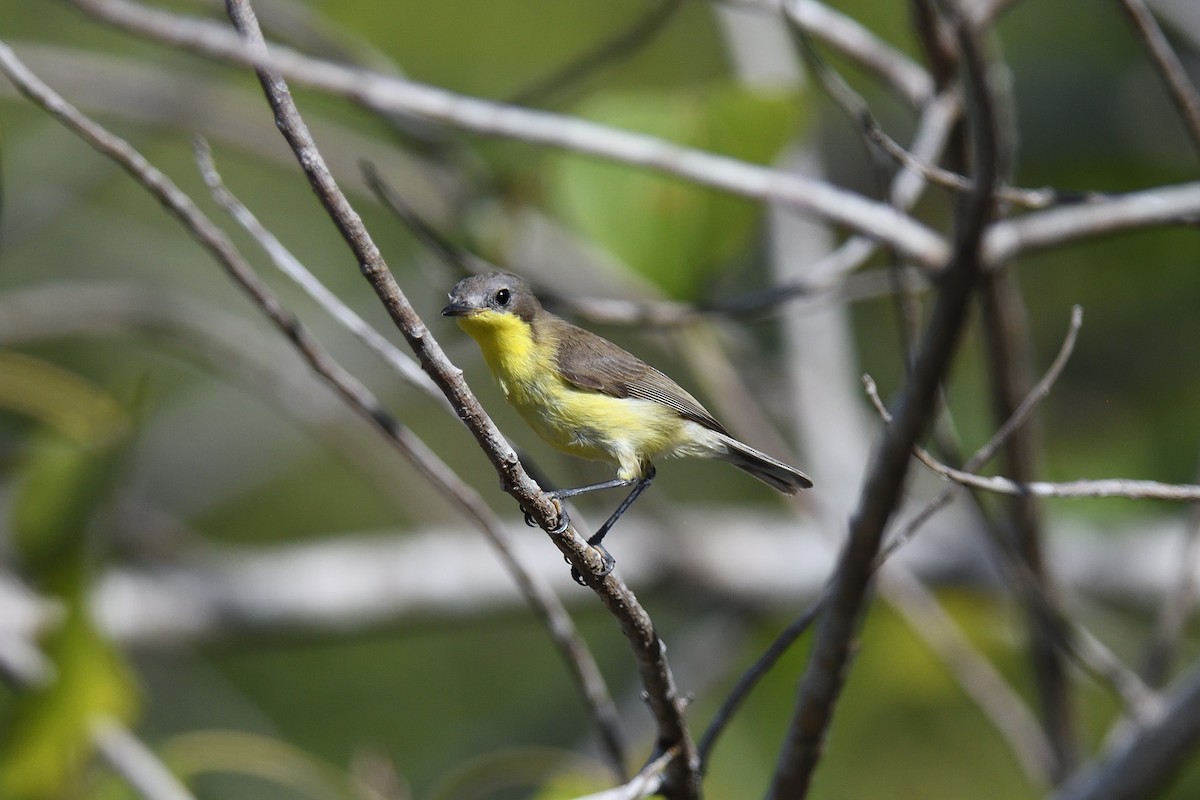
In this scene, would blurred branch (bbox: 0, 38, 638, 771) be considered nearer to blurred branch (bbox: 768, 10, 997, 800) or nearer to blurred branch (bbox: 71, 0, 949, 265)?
blurred branch (bbox: 768, 10, 997, 800)

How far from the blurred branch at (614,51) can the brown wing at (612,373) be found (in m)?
0.86

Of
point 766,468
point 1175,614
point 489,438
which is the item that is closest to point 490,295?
point 766,468

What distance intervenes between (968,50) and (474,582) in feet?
12.5

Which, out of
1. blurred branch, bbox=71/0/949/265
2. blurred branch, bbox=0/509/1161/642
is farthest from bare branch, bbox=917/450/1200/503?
blurred branch, bbox=0/509/1161/642

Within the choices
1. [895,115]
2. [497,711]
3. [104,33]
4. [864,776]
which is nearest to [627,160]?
[864,776]

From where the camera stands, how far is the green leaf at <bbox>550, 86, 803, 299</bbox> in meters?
3.61

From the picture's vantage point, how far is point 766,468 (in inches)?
122

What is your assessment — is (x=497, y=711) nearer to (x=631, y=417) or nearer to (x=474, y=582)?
(x=474, y=582)

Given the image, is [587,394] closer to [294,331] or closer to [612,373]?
[612,373]

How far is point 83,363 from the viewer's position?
856cm

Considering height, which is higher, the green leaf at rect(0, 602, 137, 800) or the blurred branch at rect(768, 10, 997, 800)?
the green leaf at rect(0, 602, 137, 800)

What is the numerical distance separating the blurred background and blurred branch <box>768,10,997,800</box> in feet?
3.29

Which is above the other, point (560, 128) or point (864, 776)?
point (560, 128)

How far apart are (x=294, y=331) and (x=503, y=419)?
5475 millimetres
